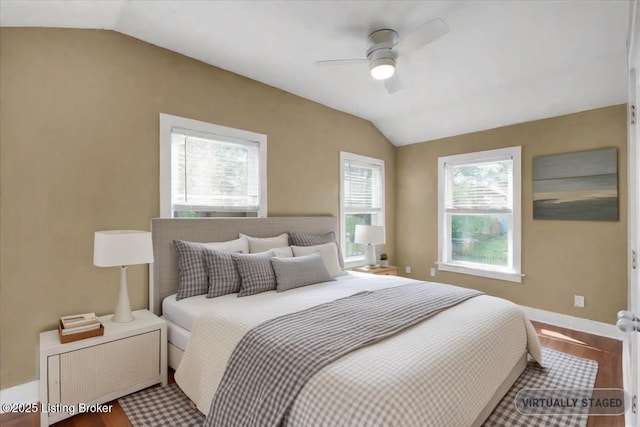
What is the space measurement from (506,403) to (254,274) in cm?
201

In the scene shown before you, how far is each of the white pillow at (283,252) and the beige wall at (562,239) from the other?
2521 millimetres

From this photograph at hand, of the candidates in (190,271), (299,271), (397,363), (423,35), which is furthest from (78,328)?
(423,35)

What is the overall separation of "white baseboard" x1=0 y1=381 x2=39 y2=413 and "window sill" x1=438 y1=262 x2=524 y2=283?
178 inches

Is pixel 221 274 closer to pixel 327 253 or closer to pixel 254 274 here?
pixel 254 274

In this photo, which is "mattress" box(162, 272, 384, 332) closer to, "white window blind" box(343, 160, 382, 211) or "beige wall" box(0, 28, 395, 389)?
"beige wall" box(0, 28, 395, 389)

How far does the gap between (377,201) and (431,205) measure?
80cm

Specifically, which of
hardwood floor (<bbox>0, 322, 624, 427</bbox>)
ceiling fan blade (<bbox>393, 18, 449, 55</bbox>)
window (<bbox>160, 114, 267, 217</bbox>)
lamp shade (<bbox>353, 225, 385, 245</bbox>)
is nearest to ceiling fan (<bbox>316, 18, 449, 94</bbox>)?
ceiling fan blade (<bbox>393, 18, 449, 55</bbox>)

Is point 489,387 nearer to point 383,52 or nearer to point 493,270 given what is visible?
point 383,52

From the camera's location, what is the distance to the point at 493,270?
416 cm

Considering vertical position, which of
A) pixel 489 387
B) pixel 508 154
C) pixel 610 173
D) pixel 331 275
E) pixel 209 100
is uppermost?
pixel 209 100

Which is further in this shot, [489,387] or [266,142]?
[266,142]

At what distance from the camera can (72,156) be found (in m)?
2.33

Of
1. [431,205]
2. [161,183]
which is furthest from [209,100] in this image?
[431,205]

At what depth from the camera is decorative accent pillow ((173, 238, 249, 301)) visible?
102 inches
